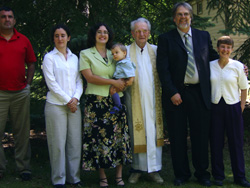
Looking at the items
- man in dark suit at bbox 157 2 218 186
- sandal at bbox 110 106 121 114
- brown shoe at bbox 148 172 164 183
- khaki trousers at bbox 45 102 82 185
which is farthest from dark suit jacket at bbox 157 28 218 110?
khaki trousers at bbox 45 102 82 185

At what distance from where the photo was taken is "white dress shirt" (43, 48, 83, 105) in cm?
380

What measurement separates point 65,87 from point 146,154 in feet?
4.59

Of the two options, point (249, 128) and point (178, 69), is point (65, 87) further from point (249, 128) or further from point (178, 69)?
point (249, 128)

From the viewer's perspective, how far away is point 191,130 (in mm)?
4098

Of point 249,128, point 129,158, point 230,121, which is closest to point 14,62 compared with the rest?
point 129,158

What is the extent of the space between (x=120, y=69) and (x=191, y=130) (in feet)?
4.09

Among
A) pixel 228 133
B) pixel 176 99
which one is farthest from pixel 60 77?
pixel 228 133

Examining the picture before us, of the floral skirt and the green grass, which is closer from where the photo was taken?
the floral skirt

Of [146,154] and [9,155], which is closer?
[146,154]

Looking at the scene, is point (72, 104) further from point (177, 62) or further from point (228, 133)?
point (228, 133)

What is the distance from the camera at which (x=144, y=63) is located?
4156mm

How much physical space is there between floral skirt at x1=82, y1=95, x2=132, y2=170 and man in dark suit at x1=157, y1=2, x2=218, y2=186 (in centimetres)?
73

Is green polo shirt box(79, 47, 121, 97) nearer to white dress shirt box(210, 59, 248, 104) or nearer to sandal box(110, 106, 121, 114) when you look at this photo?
sandal box(110, 106, 121, 114)

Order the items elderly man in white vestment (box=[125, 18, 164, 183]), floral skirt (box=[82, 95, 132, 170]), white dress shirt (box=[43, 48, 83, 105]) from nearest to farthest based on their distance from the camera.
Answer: white dress shirt (box=[43, 48, 83, 105]), floral skirt (box=[82, 95, 132, 170]), elderly man in white vestment (box=[125, 18, 164, 183])
